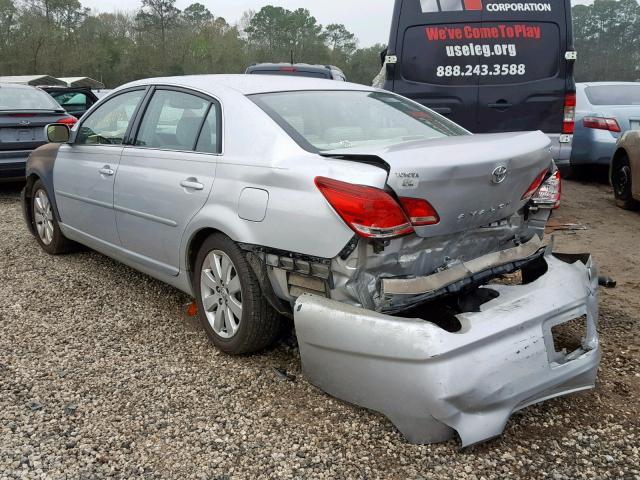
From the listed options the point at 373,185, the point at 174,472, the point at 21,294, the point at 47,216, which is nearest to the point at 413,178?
the point at 373,185

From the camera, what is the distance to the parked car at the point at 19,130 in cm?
760

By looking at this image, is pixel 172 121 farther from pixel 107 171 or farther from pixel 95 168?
pixel 95 168

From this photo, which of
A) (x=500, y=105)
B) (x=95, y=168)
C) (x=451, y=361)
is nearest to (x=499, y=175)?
(x=451, y=361)

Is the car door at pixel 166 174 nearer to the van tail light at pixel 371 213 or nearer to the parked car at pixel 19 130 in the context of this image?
the van tail light at pixel 371 213

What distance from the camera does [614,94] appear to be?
877cm

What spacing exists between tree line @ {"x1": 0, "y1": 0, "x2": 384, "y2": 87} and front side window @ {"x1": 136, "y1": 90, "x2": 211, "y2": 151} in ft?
110

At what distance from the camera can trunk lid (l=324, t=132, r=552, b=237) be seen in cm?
238

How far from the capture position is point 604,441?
8.03 ft

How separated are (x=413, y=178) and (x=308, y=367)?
97cm

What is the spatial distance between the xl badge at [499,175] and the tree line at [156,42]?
115 ft

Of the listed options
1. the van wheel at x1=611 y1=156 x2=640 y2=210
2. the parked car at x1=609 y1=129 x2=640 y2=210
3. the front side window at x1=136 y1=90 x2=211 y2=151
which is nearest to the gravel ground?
the front side window at x1=136 y1=90 x2=211 y2=151

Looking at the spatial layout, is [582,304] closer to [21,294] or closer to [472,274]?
[472,274]

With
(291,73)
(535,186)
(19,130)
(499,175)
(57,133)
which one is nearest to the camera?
(499,175)

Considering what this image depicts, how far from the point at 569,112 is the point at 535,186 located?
3716 millimetres
